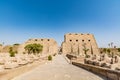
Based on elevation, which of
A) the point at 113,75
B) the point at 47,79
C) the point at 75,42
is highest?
the point at 75,42

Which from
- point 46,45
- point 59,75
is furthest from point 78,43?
point 59,75

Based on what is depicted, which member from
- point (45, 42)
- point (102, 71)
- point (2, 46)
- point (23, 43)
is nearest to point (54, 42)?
point (45, 42)

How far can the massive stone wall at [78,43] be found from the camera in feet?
222

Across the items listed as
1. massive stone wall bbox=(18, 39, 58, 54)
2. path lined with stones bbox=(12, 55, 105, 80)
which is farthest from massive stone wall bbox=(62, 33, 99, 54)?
path lined with stones bbox=(12, 55, 105, 80)

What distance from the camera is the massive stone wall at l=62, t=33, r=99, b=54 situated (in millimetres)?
67688

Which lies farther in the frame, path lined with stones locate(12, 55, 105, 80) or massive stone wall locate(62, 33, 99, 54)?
massive stone wall locate(62, 33, 99, 54)

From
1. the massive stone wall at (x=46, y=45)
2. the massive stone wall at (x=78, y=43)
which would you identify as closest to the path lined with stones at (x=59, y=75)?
the massive stone wall at (x=78, y=43)

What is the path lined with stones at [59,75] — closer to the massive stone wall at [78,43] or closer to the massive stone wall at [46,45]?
the massive stone wall at [78,43]

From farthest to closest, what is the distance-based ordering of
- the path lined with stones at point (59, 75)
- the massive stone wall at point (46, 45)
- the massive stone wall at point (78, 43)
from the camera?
the massive stone wall at point (46, 45)
the massive stone wall at point (78, 43)
the path lined with stones at point (59, 75)

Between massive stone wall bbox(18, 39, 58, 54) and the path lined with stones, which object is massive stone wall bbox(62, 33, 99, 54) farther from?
the path lined with stones

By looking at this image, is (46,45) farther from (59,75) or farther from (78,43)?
(59,75)

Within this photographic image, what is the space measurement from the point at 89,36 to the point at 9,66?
7076 centimetres

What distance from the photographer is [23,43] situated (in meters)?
73.2

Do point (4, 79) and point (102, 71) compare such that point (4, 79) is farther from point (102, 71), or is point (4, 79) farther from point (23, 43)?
point (23, 43)
